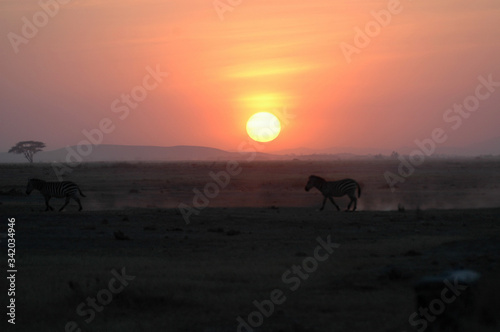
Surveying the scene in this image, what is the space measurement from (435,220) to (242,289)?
47.4ft

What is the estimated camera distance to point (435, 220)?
24969 mm

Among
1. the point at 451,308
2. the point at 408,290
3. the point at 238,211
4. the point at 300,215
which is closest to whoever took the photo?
the point at 451,308

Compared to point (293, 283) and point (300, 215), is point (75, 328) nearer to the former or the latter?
point (293, 283)

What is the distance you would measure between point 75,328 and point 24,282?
3516mm

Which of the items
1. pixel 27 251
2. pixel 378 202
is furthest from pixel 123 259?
pixel 378 202

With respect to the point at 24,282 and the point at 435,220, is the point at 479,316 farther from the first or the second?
the point at 435,220

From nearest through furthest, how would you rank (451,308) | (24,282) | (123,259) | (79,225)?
(451,308) < (24,282) < (123,259) < (79,225)

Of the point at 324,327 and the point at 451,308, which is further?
the point at 324,327

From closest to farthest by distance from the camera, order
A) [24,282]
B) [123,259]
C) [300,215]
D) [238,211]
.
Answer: [24,282] < [123,259] < [300,215] < [238,211]

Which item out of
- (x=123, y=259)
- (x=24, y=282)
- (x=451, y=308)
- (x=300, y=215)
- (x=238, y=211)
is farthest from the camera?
(x=238, y=211)

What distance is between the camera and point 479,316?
8.64m

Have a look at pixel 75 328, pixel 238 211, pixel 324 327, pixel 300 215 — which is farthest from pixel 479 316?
pixel 238 211

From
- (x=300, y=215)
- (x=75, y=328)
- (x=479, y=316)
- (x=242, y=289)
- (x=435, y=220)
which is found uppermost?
(x=300, y=215)

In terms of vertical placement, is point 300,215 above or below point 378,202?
below
